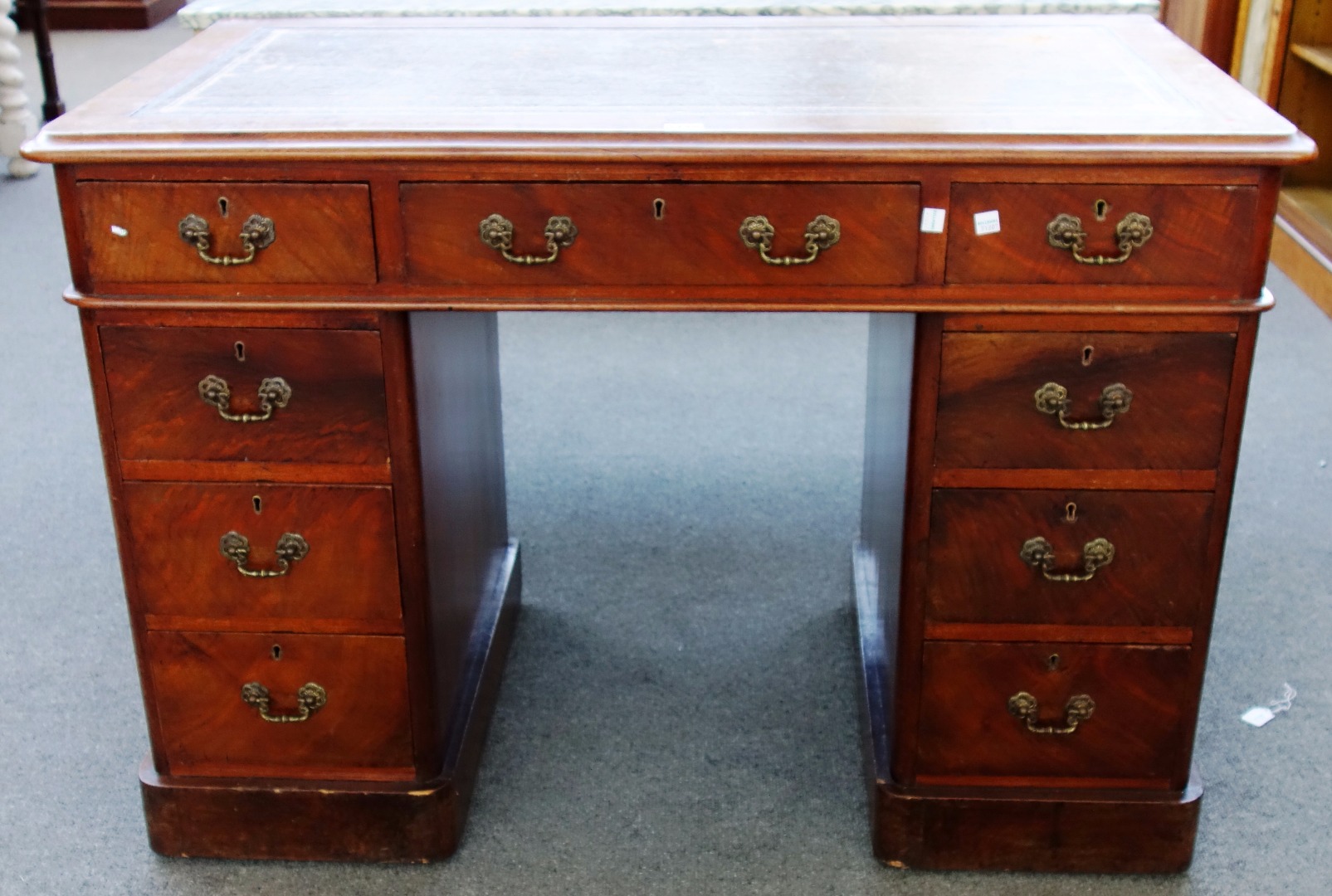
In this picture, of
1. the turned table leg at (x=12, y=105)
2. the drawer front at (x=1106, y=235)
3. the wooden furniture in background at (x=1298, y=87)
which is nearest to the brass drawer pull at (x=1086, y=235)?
the drawer front at (x=1106, y=235)

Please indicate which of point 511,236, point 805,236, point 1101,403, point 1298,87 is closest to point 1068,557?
point 1101,403

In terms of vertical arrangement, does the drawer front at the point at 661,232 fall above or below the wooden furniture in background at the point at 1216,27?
above

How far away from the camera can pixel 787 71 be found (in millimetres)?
1720

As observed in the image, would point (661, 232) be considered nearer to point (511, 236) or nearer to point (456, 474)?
point (511, 236)

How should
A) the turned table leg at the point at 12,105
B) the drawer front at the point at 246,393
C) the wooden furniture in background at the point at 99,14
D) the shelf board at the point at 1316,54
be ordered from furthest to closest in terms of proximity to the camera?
the wooden furniture in background at the point at 99,14, the turned table leg at the point at 12,105, the shelf board at the point at 1316,54, the drawer front at the point at 246,393

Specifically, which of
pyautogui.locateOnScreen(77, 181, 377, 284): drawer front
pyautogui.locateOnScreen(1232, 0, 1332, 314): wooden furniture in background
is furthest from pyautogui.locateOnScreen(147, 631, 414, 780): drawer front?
pyautogui.locateOnScreen(1232, 0, 1332, 314): wooden furniture in background

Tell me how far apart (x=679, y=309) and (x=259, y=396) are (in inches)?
18.6

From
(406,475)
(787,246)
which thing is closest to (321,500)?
(406,475)

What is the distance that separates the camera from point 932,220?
1450mm

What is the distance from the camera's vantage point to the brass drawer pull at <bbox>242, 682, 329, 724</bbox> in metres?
1.71

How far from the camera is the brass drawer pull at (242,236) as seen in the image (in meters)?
1.47

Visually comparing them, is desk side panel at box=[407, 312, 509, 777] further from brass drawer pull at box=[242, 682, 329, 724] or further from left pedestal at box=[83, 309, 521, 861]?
brass drawer pull at box=[242, 682, 329, 724]

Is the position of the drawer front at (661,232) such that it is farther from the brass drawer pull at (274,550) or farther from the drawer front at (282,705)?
the drawer front at (282,705)

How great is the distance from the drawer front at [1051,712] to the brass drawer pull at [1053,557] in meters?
0.10
